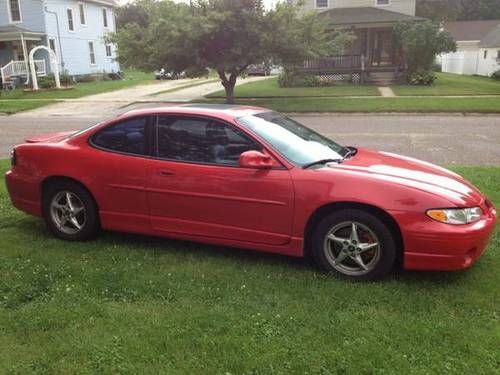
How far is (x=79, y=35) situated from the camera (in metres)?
38.5

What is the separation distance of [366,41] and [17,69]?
2104 cm

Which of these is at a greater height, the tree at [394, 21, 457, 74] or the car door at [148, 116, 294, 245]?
the tree at [394, 21, 457, 74]

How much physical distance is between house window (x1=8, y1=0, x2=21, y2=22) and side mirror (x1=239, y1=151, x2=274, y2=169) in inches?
1363

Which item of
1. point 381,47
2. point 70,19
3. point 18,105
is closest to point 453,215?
point 18,105

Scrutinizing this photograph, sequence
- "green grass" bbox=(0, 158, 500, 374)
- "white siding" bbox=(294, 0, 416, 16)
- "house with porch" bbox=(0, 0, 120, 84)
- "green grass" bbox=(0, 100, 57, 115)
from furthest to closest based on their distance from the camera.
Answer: "white siding" bbox=(294, 0, 416, 16) → "house with porch" bbox=(0, 0, 120, 84) → "green grass" bbox=(0, 100, 57, 115) → "green grass" bbox=(0, 158, 500, 374)

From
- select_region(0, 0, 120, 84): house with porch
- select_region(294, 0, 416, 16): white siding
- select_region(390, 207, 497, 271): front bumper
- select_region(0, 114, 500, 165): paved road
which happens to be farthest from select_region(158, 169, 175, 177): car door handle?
select_region(294, 0, 416, 16): white siding

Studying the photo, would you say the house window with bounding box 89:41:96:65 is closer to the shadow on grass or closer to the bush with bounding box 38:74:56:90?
the bush with bounding box 38:74:56:90

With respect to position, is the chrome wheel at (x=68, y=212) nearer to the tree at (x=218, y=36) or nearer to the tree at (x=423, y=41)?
the tree at (x=218, y=36)

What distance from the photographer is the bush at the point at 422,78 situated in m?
28.1

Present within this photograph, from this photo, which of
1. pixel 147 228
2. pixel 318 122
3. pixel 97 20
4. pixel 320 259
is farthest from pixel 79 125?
pixel 97 20

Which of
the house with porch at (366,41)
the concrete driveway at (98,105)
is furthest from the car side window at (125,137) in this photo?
the house with porch at (366,41)

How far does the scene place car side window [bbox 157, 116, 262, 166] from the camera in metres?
4.85

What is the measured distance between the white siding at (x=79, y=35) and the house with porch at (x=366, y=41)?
1428 centimetres

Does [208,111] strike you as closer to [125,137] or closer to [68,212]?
[125,137]
